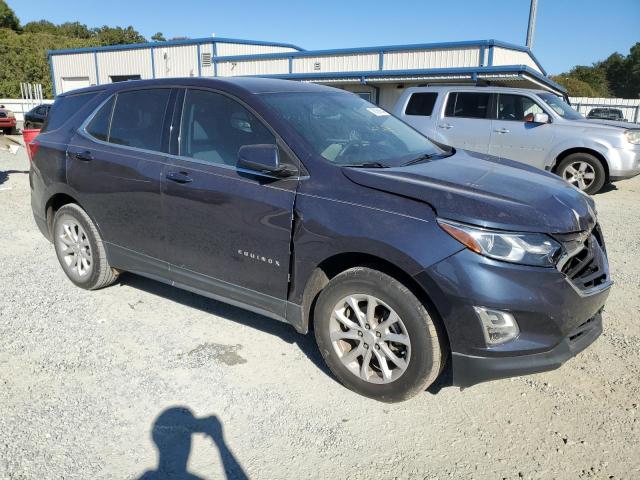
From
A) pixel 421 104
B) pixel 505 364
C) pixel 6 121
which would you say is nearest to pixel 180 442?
pixel 505 364

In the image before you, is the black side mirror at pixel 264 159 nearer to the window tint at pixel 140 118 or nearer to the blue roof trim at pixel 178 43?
the window tint at pixel 140 118

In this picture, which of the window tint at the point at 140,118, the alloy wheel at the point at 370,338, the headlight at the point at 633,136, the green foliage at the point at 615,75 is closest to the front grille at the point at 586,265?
the alloy wheel at the point at 370,338

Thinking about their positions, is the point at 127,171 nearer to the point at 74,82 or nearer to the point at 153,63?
the point at 153,63

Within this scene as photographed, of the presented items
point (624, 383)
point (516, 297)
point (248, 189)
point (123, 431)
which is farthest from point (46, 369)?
point (624, 383)

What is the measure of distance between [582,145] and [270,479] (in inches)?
342

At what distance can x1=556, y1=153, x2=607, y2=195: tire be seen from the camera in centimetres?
920

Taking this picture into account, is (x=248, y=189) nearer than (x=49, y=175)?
Yes

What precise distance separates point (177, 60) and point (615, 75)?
66014 millimetres

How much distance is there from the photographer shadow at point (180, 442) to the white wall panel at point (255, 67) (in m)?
23.0

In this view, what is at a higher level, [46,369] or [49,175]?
[49,175]

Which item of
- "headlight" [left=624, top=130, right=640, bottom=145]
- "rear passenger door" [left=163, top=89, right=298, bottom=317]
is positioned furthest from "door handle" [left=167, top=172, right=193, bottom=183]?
"headlight" [left=624, top=130, right=640, bottom=145]

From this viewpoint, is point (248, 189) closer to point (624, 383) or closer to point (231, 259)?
point (231, 259)

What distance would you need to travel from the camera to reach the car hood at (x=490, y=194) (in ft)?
8.90

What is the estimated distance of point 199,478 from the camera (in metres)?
2.50
